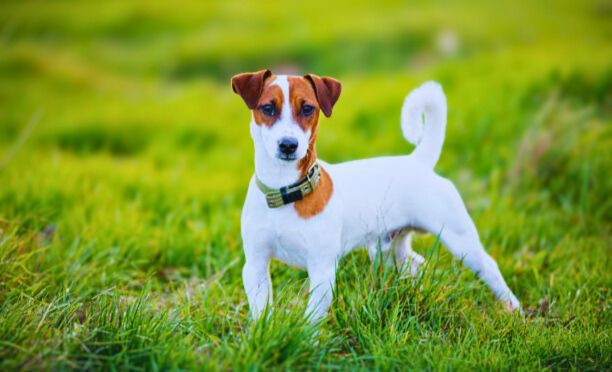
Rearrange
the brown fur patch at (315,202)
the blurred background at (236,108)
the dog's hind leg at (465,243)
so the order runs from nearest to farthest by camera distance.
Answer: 1. the brown fur patch at (315,202)
2. the dog's hind leg at (465,243)
3. the blurred background at (236,108)

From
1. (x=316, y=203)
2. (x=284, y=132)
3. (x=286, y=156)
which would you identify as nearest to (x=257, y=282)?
(x=316, y=203)

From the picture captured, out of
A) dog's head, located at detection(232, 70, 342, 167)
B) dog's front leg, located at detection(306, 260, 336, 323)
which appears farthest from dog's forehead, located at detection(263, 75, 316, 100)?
dog's front leg, located at detection(306, 260, 336, 323)

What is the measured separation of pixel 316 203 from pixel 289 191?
180 millimetres

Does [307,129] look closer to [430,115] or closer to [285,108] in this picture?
[285,108]

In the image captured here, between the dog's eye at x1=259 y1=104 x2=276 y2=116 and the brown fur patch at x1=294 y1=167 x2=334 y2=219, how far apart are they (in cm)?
50

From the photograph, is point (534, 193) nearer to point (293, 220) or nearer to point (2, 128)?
point (293, 220)

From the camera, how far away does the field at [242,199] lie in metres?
2.82

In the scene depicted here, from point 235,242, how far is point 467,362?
2.34 metres

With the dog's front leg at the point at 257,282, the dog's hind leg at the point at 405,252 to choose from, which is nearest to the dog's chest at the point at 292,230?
the dog's front leg at the point at 257,282

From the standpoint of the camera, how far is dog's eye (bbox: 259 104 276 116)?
3003 mm

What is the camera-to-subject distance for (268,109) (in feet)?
9.88

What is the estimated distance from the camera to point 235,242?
458 centimetres

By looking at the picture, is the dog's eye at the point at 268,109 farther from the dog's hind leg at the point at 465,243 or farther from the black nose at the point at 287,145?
the dog's hind leg at the point at 465,243

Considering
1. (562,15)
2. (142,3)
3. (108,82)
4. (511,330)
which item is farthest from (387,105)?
(142,3)
